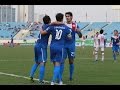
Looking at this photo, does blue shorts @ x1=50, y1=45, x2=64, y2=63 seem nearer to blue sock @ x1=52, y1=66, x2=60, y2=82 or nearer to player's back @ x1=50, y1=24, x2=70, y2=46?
player's back @ x1=50, y1=24, x2=70, y2=46

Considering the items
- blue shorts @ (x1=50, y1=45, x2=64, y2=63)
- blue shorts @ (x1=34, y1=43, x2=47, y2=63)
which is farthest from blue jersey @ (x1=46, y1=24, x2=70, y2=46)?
blue shorts @ (x1=34, y1=43, x2=47, y2=63)

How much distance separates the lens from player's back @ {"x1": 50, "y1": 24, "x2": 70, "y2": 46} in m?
14.2

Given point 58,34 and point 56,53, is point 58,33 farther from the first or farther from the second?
point 56,53

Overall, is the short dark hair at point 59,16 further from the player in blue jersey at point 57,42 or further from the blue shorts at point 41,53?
the blue shorts at point 41,53

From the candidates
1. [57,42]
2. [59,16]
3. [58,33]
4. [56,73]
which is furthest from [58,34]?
[56,73]

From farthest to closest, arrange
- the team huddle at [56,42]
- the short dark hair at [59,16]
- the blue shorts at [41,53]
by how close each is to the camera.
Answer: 1. the blue shorts at [41,53]
2. the team huddle at [56,42]
3. the short dark hair at [59,16]

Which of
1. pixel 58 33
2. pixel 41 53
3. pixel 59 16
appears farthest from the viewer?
pixel 41 53

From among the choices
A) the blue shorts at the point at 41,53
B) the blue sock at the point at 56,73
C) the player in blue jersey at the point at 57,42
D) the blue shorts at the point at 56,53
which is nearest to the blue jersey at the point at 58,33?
the player in blue jersey at the point at 57,42

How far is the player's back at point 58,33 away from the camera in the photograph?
46.7ft

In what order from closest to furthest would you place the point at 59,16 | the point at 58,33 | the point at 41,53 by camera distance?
the point at 59,16, the point at 58,33, the point at 41,53

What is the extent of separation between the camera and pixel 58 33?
561 inches

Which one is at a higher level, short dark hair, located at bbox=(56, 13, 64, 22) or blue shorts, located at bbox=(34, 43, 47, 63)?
short dark hair, located at bbox=(56, 13, 64, 22)

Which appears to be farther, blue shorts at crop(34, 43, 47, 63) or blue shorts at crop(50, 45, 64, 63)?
Answer: blue shorts at crop(34, 43, 47, 63)
